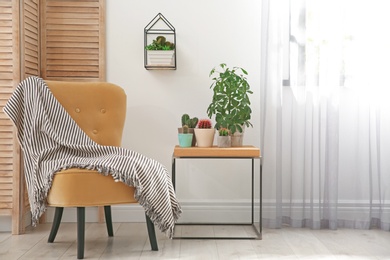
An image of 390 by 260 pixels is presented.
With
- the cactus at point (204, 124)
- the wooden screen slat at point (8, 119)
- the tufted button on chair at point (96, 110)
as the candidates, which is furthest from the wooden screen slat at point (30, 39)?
the cactus at point (204, 124)

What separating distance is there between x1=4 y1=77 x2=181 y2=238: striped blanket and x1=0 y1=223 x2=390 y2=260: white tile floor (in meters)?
0.18

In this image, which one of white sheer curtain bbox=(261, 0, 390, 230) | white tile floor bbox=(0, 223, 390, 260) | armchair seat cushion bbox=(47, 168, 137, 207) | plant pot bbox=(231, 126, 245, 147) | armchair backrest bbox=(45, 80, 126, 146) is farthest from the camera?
white sheer curtain bbox=(261, 0, 390, 230)

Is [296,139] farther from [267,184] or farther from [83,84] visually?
[83,84]

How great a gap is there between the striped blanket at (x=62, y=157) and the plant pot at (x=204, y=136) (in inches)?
14.7

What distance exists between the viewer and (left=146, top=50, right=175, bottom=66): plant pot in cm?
356

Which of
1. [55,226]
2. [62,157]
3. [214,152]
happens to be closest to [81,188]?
[62,157]

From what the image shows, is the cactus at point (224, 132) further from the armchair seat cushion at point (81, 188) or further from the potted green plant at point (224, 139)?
the armchair seat cushion at point (81, 188)

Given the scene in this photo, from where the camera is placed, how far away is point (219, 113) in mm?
3406

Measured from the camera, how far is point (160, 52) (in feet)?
11.7

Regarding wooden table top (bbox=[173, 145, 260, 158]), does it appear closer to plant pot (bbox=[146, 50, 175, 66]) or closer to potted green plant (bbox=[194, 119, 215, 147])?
potted green plant (bbox=[194, 119, 215, 147])

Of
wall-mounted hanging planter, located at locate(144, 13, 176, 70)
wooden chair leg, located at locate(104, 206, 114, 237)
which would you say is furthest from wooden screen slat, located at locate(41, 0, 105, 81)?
wooden chair leg, located at locate(104, 206, 114, 237)

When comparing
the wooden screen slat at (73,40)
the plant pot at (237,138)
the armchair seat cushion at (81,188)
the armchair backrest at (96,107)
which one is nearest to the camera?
the armchair seat cushion at (81,188)

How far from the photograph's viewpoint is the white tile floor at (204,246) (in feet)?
9.48

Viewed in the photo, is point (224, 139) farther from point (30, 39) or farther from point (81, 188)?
point (30, 39)
